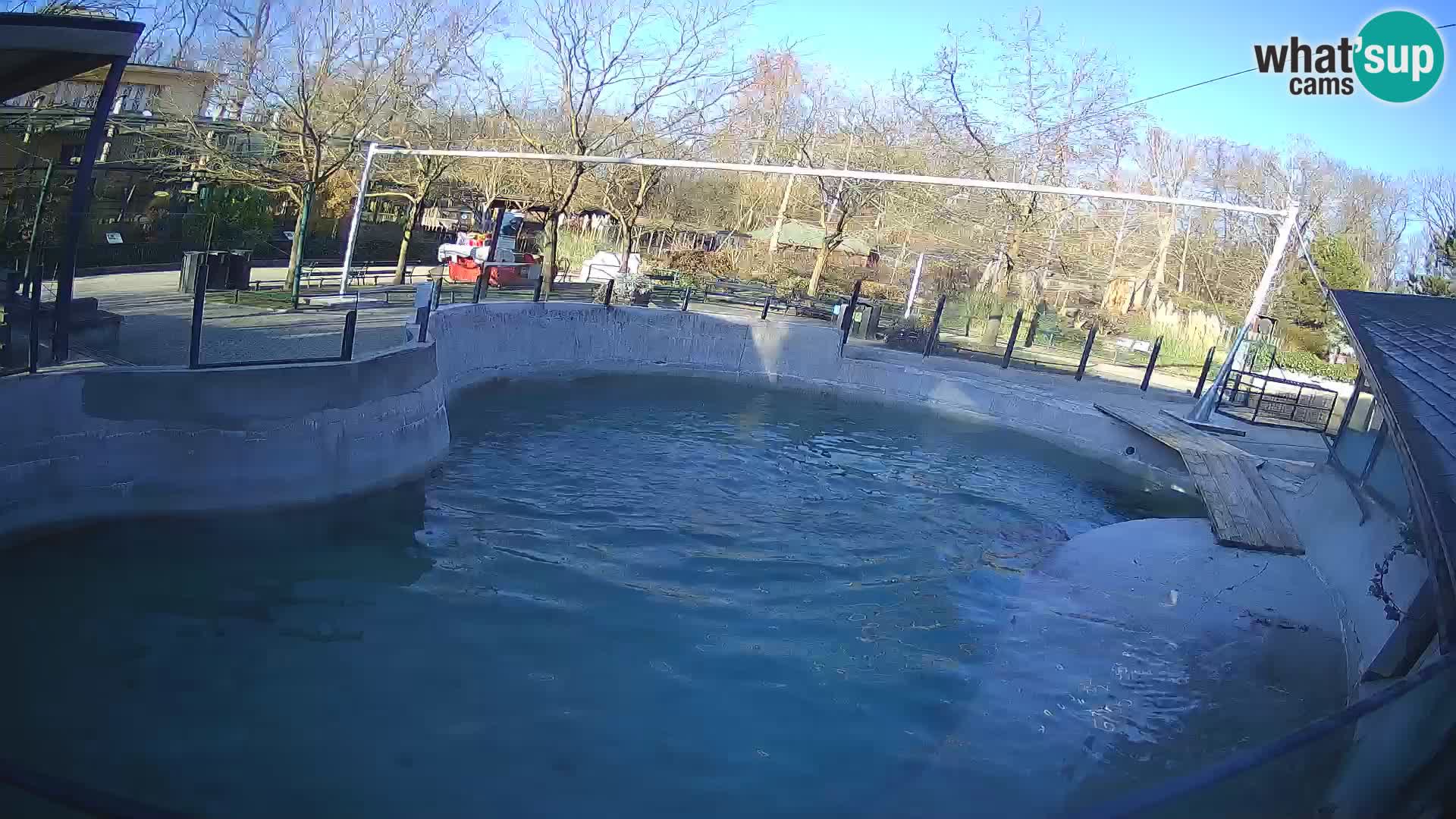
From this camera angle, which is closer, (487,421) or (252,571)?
(252,571)

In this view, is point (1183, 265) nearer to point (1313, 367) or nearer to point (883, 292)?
point (1313, 367)

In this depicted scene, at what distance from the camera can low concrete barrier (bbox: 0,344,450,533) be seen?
9.12 m

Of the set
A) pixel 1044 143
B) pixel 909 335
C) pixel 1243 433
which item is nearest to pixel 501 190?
pixel 909 335

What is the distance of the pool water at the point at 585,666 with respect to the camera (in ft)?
22.4

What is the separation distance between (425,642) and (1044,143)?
83.0ft

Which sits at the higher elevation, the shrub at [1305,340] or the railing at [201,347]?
the shrub at [1305,340]

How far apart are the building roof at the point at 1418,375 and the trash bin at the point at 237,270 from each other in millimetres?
15560

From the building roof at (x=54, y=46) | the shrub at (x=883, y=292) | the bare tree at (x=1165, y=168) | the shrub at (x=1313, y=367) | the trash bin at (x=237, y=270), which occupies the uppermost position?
the bare tree at (x=1165, y=168)

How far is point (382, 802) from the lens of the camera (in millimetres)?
6391

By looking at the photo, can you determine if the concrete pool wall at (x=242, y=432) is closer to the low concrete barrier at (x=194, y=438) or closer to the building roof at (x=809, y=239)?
the low concrete barrier at (x=194, y=438)

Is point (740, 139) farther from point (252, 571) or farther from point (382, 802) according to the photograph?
point (382, 802)

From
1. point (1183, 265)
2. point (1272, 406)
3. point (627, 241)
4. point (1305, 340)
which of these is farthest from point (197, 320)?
point (1183, 265)

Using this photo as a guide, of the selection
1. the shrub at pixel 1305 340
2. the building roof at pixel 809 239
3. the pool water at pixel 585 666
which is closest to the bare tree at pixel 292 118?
the pool water at pixel 585 666

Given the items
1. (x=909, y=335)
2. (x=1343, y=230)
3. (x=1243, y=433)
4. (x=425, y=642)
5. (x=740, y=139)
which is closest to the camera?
(x=425, y=642)
